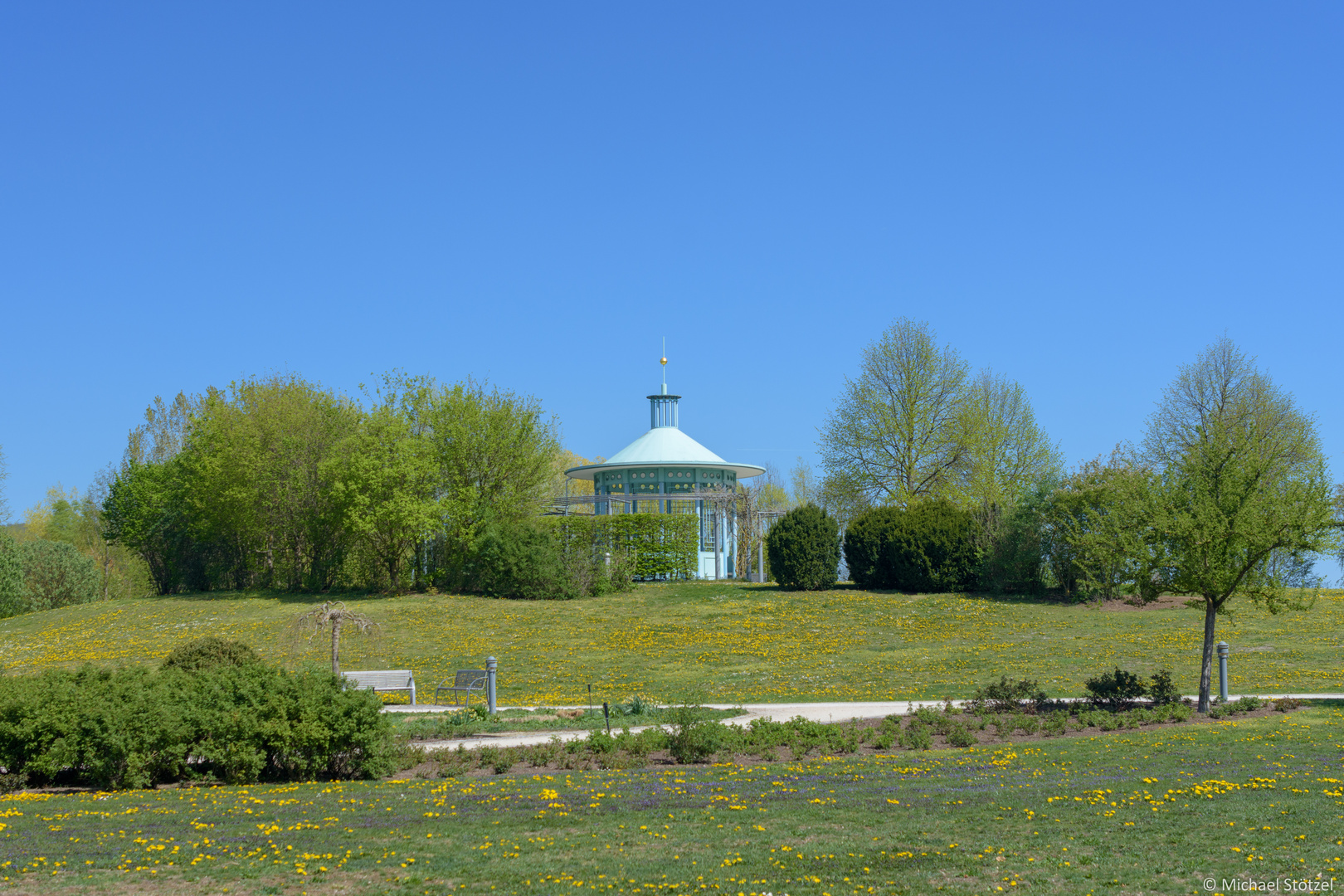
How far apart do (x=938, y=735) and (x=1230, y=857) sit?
7.11 metres

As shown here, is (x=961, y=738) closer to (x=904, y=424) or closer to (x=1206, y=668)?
(x=1206, y=668)

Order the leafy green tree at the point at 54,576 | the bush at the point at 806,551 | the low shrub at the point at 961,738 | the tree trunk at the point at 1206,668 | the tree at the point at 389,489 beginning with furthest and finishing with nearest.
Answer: the leafy green tree at the point at 54,576 → the tree at the point at 389,489 → the bush at the point at 806,551 → the tree trunk at the point at 1206,668 → the low shrub at the point at 961,738

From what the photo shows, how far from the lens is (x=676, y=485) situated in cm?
4328

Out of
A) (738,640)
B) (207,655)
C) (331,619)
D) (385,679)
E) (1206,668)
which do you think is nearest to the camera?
(1206,668)

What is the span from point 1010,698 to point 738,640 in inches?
448

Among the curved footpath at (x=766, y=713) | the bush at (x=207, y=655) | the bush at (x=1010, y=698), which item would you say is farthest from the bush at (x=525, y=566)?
the bush at (x=1010, y=698)

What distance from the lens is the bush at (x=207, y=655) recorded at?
16.4 metres

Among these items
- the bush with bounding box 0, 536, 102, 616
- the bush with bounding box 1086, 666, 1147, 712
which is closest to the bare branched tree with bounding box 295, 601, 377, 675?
the bush with bounding box 1086, 666, 1147, 712

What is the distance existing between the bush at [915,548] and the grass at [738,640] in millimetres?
1107

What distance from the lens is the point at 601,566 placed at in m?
36.8

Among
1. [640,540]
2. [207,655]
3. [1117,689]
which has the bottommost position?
[1117,689]

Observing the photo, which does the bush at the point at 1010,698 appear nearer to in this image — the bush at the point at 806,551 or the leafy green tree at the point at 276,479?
the bush at the point at 806,551

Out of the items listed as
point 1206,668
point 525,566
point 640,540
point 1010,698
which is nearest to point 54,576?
point 525,566

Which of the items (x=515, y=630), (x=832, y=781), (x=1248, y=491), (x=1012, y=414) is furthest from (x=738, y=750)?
(x=1012, y=414)
